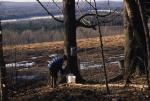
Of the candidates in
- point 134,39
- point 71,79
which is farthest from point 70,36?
point 134,39

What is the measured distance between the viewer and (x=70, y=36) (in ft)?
53.6

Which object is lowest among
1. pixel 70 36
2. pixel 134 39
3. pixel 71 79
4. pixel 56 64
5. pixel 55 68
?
pixel 71 79

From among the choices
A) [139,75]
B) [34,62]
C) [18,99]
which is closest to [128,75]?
[139,75]

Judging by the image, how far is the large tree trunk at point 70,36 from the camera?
16.3m

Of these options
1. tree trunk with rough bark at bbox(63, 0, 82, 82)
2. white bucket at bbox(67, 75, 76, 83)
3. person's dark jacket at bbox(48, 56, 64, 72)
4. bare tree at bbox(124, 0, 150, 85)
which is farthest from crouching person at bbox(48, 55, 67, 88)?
bare tree at bbox(124, 0, 150, 85)

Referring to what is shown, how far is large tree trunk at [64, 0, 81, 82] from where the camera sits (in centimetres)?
1628

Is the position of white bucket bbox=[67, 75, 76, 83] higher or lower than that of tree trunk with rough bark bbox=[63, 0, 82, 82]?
lower

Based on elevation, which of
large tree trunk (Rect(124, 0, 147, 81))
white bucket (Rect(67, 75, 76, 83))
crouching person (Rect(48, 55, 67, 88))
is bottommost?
white bucket (Rect(67, 75, 76, 83))

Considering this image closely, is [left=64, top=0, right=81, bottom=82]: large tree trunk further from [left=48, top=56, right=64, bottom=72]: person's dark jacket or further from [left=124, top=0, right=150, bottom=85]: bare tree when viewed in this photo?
[left=124, top=0, right=150, bottom=85]: bare tree

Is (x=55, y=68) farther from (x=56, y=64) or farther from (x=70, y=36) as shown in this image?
(x=70, y=36)

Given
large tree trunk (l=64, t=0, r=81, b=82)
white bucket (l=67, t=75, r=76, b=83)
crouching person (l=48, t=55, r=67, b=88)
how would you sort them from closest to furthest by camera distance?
1. crouching person (l=48, t=55, r=67, b=88)
2. white bucket (l=67, t=75, r=76, b=83)
3. large tree trunk (l=64, t=0, r=81, b=82)

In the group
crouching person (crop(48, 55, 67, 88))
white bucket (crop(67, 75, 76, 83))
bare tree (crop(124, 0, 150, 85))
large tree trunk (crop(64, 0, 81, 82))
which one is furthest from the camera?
large tree trunk (crop(64, 0, 81, 82))

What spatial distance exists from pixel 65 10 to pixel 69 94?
14.6 ft

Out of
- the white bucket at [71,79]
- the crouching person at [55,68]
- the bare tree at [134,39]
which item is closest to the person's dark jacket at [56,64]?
the crouching person at [55,68]
